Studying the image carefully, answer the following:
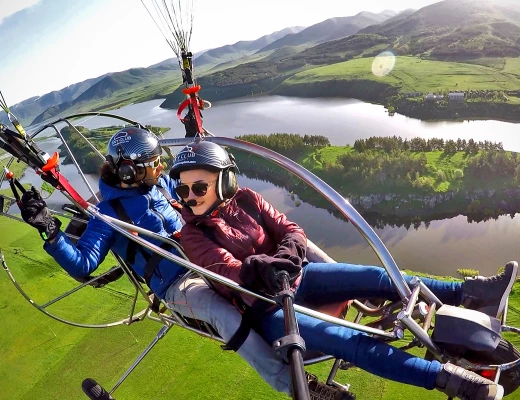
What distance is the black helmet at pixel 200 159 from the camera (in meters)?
2.57

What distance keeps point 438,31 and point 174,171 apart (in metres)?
73.1

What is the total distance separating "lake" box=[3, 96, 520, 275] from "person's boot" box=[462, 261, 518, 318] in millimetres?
13629

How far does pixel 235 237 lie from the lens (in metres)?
2.56

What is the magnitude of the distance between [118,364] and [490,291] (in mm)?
6151

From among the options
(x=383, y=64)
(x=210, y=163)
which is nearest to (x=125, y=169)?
(x=210, y=163)

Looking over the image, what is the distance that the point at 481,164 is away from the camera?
19688mm

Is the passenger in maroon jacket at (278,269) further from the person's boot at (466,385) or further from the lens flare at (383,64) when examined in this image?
the lens flare at (383,64)

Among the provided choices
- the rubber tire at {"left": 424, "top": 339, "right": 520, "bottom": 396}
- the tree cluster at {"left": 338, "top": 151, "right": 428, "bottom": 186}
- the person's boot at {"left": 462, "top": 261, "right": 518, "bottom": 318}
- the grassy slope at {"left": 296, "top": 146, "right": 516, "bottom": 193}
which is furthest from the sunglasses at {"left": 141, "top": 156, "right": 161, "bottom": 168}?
the tree cluster at {"left": 338, "top": 151, "right": 428, "bottom": 186}

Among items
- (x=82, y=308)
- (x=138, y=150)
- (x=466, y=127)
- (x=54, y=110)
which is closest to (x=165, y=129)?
(x=466, y=127)

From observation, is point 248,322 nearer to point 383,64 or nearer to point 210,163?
point 210,163

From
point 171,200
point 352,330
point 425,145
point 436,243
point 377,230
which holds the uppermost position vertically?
point 171,200

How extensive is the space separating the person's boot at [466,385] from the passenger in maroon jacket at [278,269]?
1.4 inches

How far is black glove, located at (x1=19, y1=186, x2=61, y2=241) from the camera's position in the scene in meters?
2.48

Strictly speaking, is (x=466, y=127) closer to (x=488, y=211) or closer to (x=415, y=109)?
(x=415, y=109)
